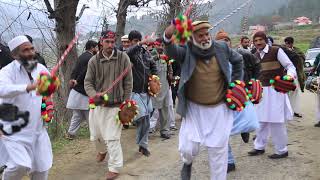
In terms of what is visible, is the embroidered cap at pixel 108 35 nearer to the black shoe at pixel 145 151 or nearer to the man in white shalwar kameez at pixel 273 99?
the black shoe at pixel 145 151

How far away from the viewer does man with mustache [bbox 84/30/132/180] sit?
6.40 metres

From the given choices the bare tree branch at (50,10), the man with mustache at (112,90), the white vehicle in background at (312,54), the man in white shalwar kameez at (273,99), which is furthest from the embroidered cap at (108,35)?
the white vehicle in background at (312,54)

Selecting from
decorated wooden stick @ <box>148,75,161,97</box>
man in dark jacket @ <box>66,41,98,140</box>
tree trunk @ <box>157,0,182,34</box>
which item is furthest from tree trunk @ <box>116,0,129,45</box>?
decorated wooden stick @ <box>148,75,161,97</box>

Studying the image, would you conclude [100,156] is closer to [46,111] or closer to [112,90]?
[112,90]

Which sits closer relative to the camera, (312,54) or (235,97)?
(235,97)

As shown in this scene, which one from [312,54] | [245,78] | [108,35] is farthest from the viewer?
[312,54]

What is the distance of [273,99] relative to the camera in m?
7.15

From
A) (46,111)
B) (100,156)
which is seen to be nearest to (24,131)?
(46,111)

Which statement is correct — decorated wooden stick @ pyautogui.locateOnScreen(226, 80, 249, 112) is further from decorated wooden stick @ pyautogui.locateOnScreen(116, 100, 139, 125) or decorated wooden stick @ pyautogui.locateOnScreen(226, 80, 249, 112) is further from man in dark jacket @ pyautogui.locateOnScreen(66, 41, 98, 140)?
man in dark jacket @ pyautogui.locateOnScreen(66, 41, 98, 140)

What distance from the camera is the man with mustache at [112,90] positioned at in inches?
252

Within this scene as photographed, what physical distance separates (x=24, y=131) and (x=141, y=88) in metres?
3.19

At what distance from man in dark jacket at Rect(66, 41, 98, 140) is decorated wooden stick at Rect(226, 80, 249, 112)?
161 inches

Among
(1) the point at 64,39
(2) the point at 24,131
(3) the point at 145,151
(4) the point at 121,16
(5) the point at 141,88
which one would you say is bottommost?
(3) the point at 145,151

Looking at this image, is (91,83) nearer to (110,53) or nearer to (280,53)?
(110,53)
